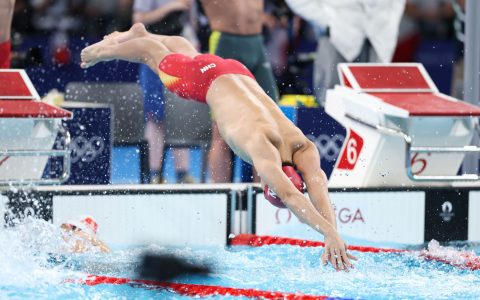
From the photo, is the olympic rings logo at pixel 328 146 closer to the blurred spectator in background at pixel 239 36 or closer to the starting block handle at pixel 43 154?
the blurred spectator in background at pixel 239 36

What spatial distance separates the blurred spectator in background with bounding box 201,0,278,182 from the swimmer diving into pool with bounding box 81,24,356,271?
112 cm

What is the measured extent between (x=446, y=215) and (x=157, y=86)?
217 centimetres

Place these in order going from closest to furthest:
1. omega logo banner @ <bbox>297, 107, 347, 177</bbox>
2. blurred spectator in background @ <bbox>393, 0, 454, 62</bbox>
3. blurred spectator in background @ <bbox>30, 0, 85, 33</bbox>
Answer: omega logo banner @ <bbox>297, 107, 347, 177</bbox> → blurred spectator in background @ <bbox>30, 0, 85, 33</bbox> → blurred spectator in background @ <bbox>393, 0, 454, 62</bbox>

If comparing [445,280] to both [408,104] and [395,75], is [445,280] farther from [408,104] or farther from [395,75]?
[395,75]

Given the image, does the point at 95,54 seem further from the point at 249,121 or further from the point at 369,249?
the point at 369,249

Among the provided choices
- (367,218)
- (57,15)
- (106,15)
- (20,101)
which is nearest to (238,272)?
(367,218)

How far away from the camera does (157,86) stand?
682cm

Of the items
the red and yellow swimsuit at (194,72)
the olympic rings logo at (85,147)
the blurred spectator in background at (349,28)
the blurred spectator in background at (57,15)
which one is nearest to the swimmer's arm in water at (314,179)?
→ the red and yellow swimsuit at (194,72)

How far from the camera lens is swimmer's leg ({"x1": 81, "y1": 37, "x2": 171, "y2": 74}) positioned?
4.92m

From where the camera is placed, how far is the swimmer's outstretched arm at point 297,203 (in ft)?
12.8

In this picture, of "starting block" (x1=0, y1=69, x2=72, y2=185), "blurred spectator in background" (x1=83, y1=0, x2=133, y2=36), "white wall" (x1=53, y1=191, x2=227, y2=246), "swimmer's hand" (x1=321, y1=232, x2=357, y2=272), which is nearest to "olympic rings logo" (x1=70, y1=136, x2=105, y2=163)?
"starting block" (x1=0, y1=69, x2=72, y2=185)

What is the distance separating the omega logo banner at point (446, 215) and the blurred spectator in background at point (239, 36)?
1.17 meters

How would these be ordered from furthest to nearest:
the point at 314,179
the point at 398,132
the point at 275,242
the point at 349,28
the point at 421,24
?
1. the point at 421,24
2. the point at 349,28
3. the point at 398,132
4. the point at 275,242
5. the point at 314,179

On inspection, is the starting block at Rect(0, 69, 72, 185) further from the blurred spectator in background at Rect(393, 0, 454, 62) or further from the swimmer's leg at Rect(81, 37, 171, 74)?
the blurred spectator in background at Rect(393, 0, 454, 62)
